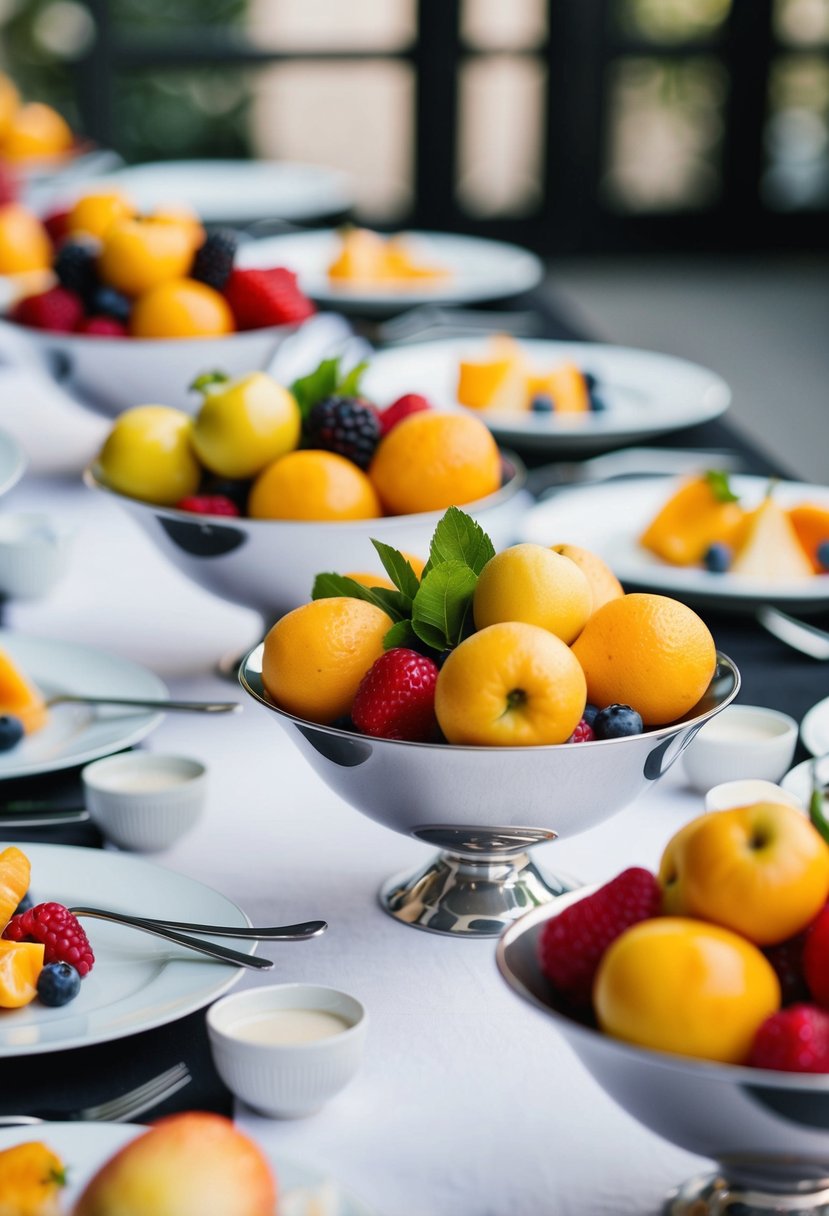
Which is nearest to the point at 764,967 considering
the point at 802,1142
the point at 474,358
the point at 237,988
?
the point at 802,1142

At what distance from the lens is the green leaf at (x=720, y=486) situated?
143 centimetres

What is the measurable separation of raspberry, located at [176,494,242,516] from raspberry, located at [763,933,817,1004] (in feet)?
2.25

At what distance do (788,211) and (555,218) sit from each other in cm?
97

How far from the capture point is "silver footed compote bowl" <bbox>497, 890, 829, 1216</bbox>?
1.83 ft

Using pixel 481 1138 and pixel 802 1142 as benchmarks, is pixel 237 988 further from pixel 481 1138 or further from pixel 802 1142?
pixel 802 1142

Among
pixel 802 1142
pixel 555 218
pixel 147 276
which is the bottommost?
pixel 555 218

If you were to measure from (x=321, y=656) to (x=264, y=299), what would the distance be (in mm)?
921

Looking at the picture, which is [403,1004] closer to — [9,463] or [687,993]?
[687,993]

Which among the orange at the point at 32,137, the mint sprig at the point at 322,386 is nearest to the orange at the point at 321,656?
the mint sprig at the point at 322,386

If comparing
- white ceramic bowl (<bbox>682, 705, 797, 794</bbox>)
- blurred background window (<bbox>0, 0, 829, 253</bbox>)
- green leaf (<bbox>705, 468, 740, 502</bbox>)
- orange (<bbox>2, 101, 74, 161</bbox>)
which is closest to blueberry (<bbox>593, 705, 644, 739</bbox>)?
white ceramic bowl (<bbox>682, 705, 797, 794</bbox>)

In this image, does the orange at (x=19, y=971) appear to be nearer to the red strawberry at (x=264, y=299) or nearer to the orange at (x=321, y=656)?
the orange at (x=321, y=656)

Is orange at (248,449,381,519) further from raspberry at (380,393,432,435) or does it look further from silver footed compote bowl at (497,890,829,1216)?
silver footed compote bowl at (497,890,829,1216)

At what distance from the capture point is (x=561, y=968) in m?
0.64

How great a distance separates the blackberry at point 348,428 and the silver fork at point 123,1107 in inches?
24.2
